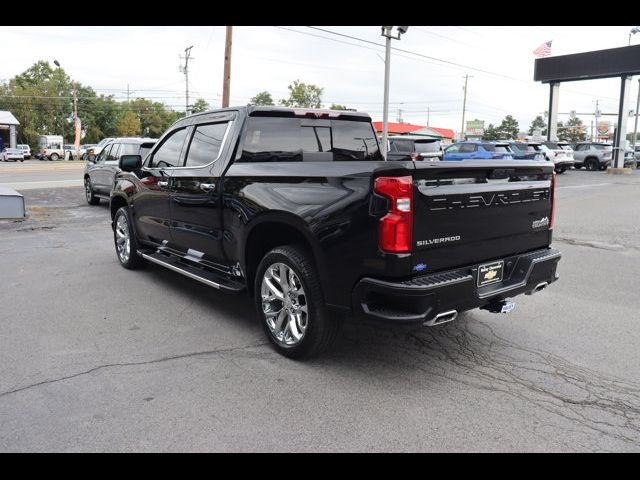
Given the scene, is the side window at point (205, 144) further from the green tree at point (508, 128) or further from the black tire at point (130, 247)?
the green tree at point (508, 128)

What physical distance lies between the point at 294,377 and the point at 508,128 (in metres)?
119

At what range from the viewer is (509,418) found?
10.9 ft

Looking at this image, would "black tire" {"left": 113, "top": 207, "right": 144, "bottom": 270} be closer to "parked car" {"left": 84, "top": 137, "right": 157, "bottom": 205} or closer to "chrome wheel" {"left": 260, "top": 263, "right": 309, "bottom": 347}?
"chrome wheel" {"left": 260, "top": 263, "right": 309, "bottom": 347}

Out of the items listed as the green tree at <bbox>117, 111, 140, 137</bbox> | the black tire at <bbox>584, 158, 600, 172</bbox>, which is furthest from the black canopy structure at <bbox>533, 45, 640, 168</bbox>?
the green tree at <bbox>117, 111, 140, 137</bbox>

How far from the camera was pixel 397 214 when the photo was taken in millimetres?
3438

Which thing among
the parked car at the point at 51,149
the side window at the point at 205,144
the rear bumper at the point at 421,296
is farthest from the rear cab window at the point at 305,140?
the parked car at the point at 51,149

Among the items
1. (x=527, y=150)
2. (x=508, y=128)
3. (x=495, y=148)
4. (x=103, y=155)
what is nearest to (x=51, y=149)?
(x=495, y=148)

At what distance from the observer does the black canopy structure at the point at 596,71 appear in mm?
31244

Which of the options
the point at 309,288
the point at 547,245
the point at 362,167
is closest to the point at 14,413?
the point at 309,288

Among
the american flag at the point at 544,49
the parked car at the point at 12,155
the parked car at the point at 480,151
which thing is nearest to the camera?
the parked car at the point at 480,151

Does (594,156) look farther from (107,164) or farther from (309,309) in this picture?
(309,309)

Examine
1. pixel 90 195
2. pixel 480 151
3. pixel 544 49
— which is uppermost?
pixel 544 49

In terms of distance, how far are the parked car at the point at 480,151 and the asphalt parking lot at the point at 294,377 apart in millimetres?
17722

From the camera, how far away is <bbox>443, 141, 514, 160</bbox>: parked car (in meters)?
23.4
